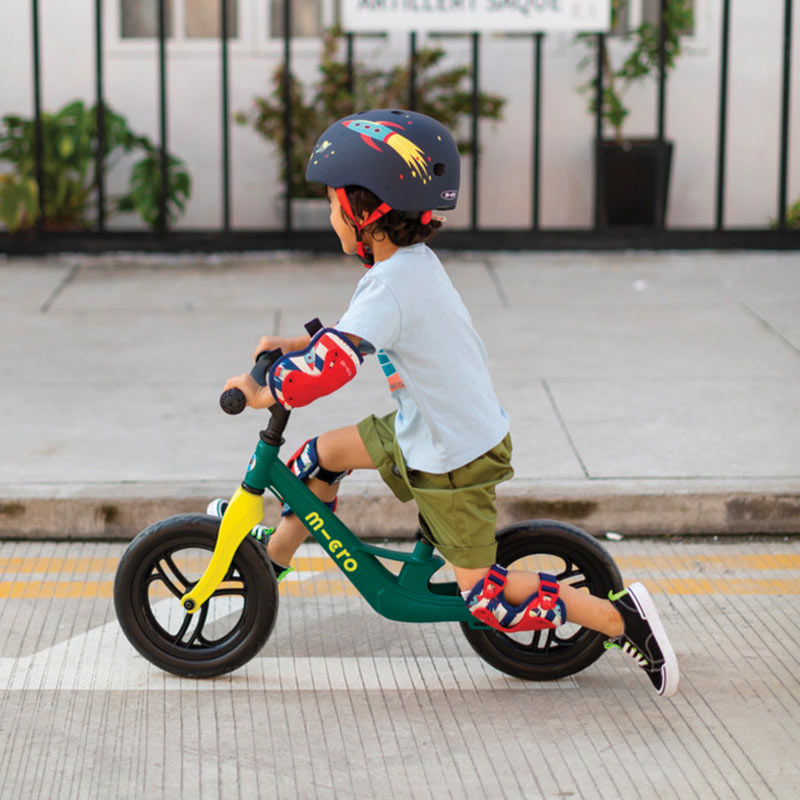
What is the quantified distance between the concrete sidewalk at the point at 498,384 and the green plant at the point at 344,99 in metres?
0.91

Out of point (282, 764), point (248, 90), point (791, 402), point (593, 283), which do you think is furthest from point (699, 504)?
point (248, 90)

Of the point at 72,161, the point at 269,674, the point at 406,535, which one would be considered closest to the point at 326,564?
the point at 406,535

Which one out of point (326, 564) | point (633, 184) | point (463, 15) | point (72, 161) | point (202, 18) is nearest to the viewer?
point (326, 564)

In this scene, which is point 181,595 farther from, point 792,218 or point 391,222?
point 792,218

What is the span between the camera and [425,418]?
382 centimetres

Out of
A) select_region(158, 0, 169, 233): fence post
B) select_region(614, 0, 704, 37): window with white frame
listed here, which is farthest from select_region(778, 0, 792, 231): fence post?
select_region(158, 0, 169, 233): fence post

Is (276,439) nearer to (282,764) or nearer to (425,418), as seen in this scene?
(425,418)

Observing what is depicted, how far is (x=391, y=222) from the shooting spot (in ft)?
12.3

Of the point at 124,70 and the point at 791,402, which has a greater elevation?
the point at 124,70

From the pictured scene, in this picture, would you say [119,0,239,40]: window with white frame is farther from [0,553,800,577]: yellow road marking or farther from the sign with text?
[0,553,800,577]: yellow road marking

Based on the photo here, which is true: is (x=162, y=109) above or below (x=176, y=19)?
below

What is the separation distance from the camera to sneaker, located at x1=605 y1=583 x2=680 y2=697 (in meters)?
3.94

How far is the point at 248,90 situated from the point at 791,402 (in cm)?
619

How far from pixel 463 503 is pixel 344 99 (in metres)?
7.01
